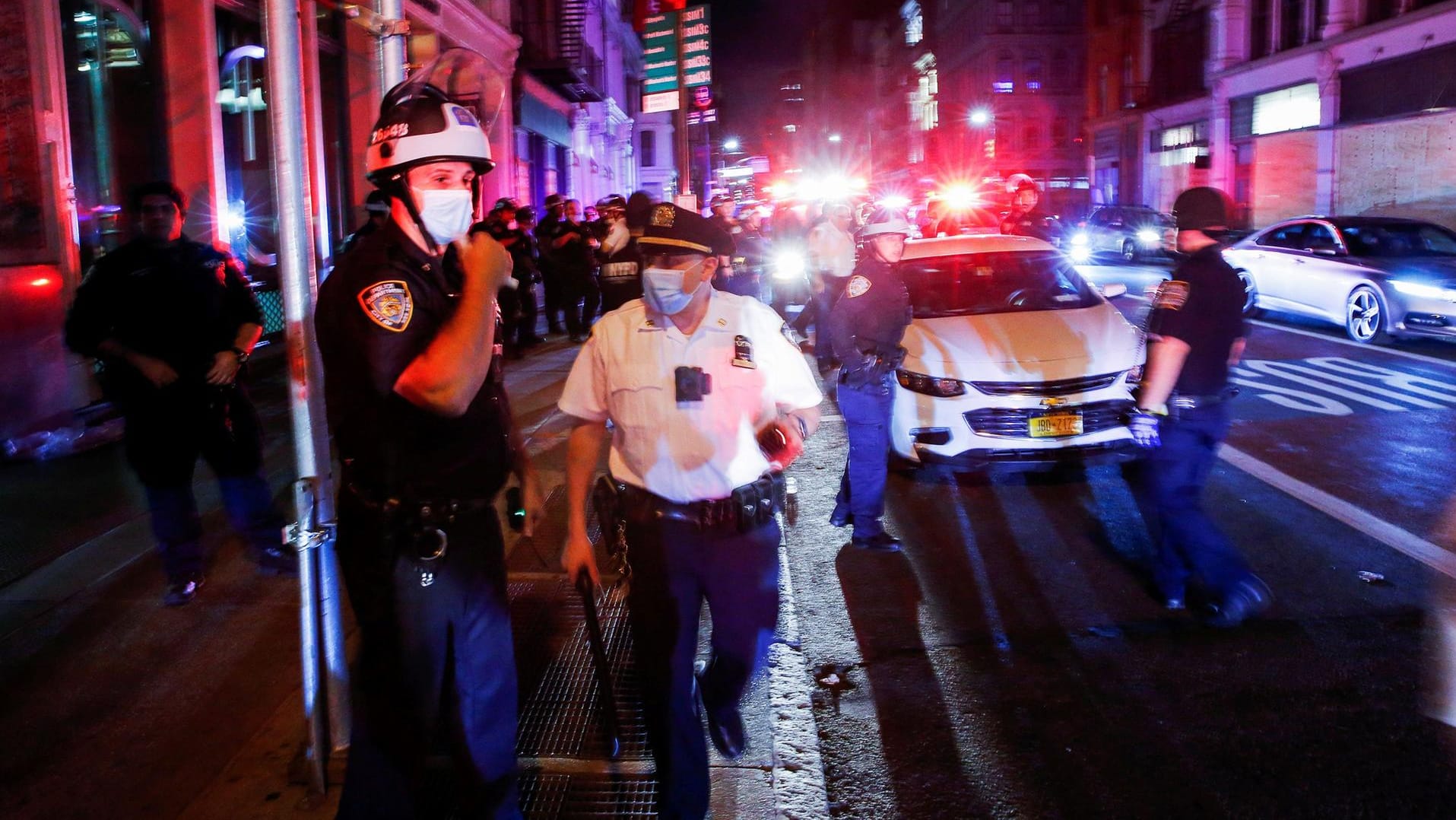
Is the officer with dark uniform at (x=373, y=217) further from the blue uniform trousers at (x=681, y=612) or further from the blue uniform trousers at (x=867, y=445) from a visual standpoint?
the blue uniform trousers at (x=867, y=445)

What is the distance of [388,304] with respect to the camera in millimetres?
2459

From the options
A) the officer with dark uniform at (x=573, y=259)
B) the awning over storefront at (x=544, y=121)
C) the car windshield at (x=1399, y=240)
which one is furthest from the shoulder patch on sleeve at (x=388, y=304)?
the awning over storefront at (x=544, y=121)

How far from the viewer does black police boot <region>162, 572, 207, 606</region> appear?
18.0ft

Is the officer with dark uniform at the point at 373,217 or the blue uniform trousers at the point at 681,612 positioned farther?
the blue uniform trousers at the point at 681,612

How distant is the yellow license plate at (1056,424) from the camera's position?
6.81 m

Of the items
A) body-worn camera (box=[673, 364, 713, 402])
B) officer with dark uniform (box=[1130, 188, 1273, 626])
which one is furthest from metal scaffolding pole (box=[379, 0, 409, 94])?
officer with dark uniform (box=[1130, 188, 1273, 626])

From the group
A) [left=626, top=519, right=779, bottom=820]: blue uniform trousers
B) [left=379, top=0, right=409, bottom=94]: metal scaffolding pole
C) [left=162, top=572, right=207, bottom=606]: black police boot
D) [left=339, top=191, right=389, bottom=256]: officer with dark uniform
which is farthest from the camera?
[left=162, top=572, right=207, bottom=606]: black police boot

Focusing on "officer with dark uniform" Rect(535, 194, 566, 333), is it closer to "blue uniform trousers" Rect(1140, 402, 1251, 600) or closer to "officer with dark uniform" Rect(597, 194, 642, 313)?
"officer with dark uniform" Rect(597, 194, 642, 313)

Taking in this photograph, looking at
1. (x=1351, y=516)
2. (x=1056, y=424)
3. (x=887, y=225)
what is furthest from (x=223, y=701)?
(x=1351, y=516)

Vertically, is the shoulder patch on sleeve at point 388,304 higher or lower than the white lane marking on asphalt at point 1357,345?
higher

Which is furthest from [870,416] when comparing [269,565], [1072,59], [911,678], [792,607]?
[1072,59]

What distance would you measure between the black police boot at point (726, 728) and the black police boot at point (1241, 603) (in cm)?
248

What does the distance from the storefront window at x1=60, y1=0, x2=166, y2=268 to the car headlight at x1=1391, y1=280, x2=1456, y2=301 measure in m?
13.7

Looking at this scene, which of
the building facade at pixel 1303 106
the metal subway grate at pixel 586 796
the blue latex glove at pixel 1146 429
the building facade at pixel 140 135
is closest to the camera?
the metal subway grate at pixel 586 796
